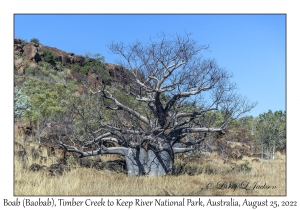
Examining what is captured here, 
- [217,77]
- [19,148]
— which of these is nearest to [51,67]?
[19,148]

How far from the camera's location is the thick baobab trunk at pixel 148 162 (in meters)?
10.4

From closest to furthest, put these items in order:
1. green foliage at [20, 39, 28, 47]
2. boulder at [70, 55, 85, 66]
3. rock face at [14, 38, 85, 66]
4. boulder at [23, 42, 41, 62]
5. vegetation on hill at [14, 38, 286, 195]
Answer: vegetation on hill at [14, 38, 286, 195] → boulder at [23, 42, 41, 62] → rock face at [14, 38, 85, 66] → green foliage at [20, 39, 28, 47] → boulder at [70, 55, 85, 66]

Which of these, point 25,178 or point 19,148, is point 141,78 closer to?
point 25,178

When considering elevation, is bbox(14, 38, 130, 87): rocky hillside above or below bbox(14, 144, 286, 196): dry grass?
above

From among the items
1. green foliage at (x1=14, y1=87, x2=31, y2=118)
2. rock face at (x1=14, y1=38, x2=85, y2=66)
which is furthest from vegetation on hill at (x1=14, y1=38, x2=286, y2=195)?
rock face at (x1=14, y1=38, x2=85, y2=66)

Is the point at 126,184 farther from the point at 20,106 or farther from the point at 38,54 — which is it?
the point at 38,54

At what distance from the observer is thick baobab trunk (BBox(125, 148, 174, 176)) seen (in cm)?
1044

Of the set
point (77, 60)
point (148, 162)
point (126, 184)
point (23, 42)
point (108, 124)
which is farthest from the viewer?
point (77, 60)

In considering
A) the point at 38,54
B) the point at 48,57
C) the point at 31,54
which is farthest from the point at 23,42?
the point at 31,54

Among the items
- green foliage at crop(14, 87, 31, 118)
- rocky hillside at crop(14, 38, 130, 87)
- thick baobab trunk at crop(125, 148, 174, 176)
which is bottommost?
thick baobab trunk at crop(125, 148, 174, 176)

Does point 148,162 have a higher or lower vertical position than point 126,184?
higher

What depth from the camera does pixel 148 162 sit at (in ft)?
34.5

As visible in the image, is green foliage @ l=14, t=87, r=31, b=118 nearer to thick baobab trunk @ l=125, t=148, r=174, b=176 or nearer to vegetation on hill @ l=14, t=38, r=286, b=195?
vegetation on hill @ l=14, t=38, r=286, b=195
